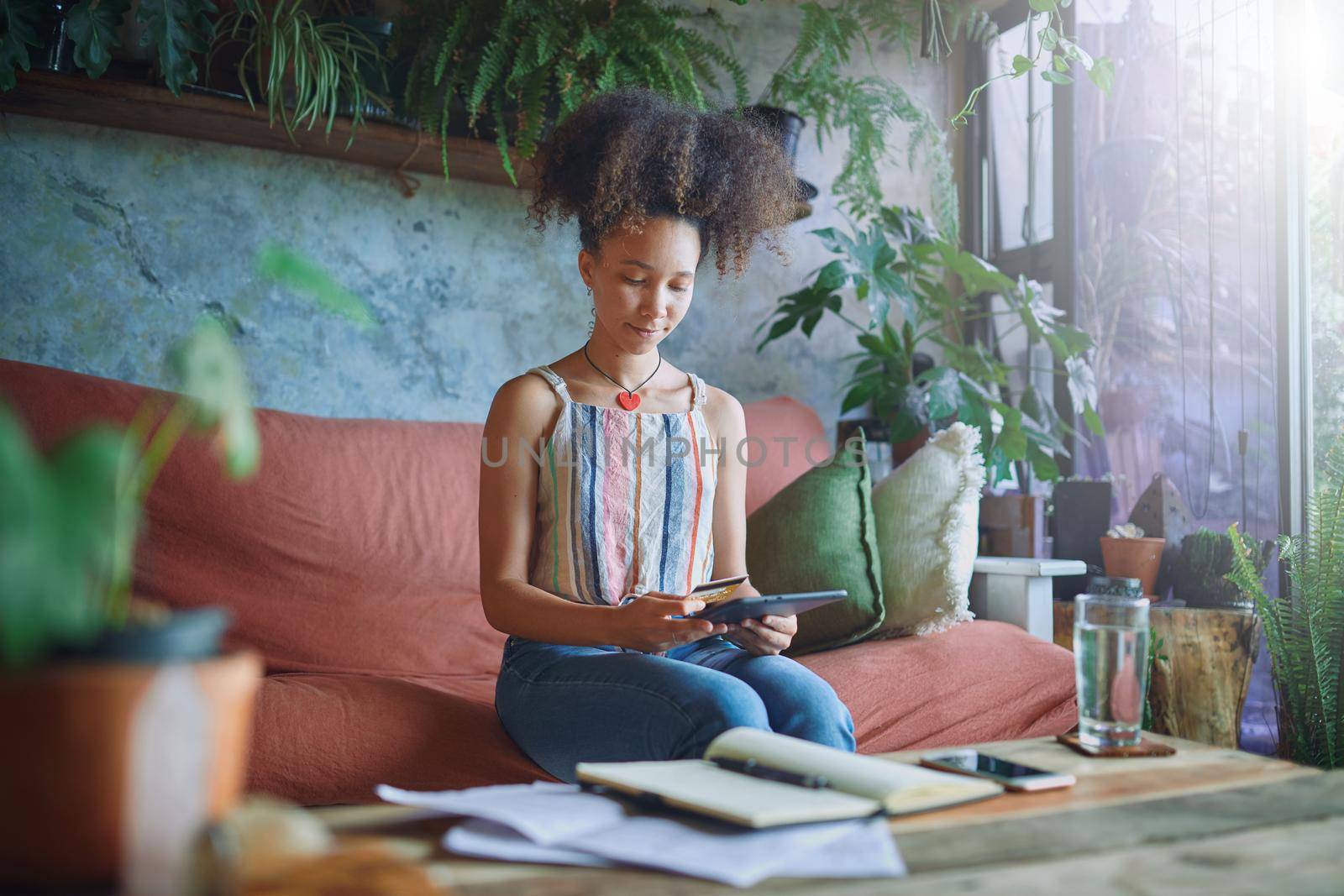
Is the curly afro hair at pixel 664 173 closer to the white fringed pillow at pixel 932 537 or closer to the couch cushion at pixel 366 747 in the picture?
the white fringed pillow at pixel 932 537

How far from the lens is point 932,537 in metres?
1.87

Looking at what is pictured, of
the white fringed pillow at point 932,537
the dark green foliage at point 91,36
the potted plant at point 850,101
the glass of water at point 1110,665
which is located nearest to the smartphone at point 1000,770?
the glass of water at point 1110,665

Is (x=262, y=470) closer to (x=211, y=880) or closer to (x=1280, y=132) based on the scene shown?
(x=211, y=880)

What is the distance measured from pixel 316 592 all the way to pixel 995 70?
7.65 feet

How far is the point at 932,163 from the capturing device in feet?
8.92

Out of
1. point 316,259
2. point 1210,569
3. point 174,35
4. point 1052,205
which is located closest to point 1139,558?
point 1210,569

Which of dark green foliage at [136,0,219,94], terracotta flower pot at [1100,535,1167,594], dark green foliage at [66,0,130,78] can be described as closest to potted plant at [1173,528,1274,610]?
terracotta flower pot at [1100,535,1167,594]

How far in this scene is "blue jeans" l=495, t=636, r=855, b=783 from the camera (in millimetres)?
1149

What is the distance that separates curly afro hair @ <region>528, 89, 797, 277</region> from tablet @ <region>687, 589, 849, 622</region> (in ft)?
1.98

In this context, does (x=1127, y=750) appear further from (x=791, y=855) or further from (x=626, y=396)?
(x=626, y=396)

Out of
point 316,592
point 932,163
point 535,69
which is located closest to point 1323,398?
point 932,163

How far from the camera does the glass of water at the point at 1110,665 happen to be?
0.99 meters

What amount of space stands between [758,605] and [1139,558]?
4.13 ft

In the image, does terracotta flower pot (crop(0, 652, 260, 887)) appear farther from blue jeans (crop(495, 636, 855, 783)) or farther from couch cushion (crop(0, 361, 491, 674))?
couch cushion (crop(0, 361, 491, 674))
